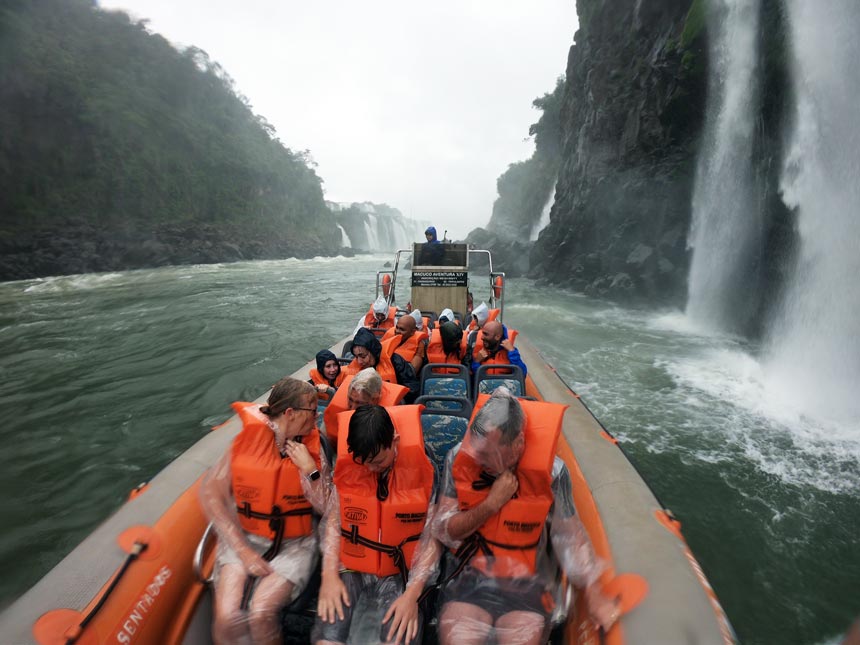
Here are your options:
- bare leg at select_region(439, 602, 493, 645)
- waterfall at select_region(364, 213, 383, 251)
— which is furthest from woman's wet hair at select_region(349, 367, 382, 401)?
waterfall at select_region(364, 213, 383, 251)

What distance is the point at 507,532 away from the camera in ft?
5.73

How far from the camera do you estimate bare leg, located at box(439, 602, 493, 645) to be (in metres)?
Result: 1.63

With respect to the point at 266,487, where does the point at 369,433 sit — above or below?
above

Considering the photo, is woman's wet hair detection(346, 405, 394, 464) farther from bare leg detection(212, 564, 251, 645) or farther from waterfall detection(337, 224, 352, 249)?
waterfall detection(337, 224, 352, 249)

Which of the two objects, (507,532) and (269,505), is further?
(269,505)

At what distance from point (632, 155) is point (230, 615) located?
68.6 feet

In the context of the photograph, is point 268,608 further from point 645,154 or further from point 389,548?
point 645,154

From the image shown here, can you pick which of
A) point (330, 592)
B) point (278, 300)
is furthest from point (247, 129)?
point (330, 592)

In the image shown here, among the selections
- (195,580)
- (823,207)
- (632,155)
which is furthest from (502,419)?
(632,155)

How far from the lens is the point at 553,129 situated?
3666 centimetres

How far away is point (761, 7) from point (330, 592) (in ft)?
53.3

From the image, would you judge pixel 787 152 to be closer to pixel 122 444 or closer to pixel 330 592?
pixel 330 592

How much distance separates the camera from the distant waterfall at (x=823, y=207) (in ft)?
25.9

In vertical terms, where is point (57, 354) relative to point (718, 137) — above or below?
below
